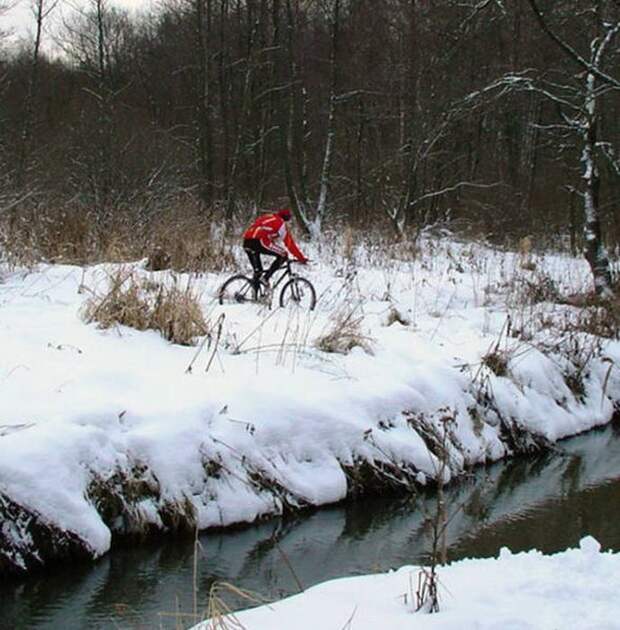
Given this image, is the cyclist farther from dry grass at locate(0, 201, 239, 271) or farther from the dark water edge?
the dark water edge

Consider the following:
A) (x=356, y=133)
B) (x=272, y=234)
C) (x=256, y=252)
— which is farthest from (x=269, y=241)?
(x=356, y=133)

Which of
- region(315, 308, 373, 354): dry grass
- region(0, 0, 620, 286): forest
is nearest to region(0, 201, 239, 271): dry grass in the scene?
region(0, 0, 620, 286): forest

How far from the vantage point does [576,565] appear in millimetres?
3412

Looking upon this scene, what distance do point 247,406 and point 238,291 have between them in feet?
12.8

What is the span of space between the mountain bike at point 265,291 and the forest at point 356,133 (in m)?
2.09

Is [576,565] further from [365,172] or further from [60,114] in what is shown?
[60,114]

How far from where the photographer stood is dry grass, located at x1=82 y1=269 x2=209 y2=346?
22.8ft

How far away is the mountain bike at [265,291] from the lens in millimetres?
9414

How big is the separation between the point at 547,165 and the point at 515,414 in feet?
61.1

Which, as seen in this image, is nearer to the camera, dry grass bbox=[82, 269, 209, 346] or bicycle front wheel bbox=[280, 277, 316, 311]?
dry grass bbox=[82, 269, 209, 346]

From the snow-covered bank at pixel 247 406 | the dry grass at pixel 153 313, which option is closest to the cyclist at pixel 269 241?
the snow-covered bank at pixel 247 406

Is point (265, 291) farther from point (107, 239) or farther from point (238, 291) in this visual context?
point (107, 239)

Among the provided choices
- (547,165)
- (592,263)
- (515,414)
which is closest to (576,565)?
(515,414)

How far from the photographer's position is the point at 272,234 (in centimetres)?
955
